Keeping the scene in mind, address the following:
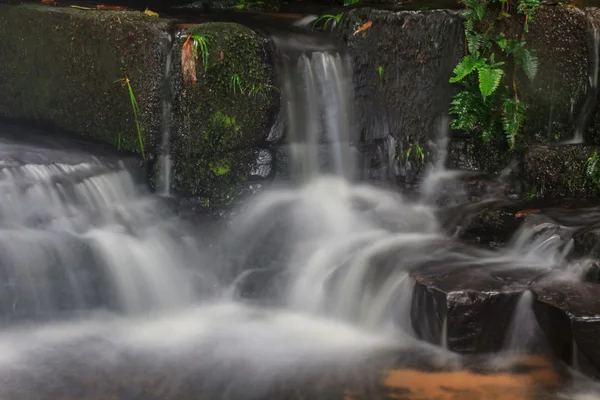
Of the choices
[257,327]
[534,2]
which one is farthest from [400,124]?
[257,327]

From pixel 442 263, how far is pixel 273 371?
1706 mm

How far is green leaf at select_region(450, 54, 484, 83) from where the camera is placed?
684 centimetres

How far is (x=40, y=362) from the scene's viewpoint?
488 cm

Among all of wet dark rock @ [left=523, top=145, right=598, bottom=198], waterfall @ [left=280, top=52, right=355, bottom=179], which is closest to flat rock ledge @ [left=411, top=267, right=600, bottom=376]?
wet dark rock @ [left=523, top=145, right=598, bottom=198]

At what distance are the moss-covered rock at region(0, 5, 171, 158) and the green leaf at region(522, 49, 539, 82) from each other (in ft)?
12.1

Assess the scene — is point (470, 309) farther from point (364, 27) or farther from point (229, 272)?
point (364, 27)

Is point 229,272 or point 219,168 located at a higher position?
point 219,168

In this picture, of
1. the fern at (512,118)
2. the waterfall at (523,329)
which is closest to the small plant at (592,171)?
the fern at (512,118)

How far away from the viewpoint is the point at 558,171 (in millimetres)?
6754

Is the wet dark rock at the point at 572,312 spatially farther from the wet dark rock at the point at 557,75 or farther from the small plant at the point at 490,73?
the wet dark rock at the point at 557,75

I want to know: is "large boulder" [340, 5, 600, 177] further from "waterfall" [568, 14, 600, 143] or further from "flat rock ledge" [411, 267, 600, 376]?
"flat rock ledge" [411, 267, 600, 376]

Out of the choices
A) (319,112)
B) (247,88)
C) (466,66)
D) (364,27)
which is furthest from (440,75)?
(247,88)

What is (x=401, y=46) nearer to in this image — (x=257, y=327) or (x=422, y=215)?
(x=422, y=215)

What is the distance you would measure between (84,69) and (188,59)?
4.30ft
